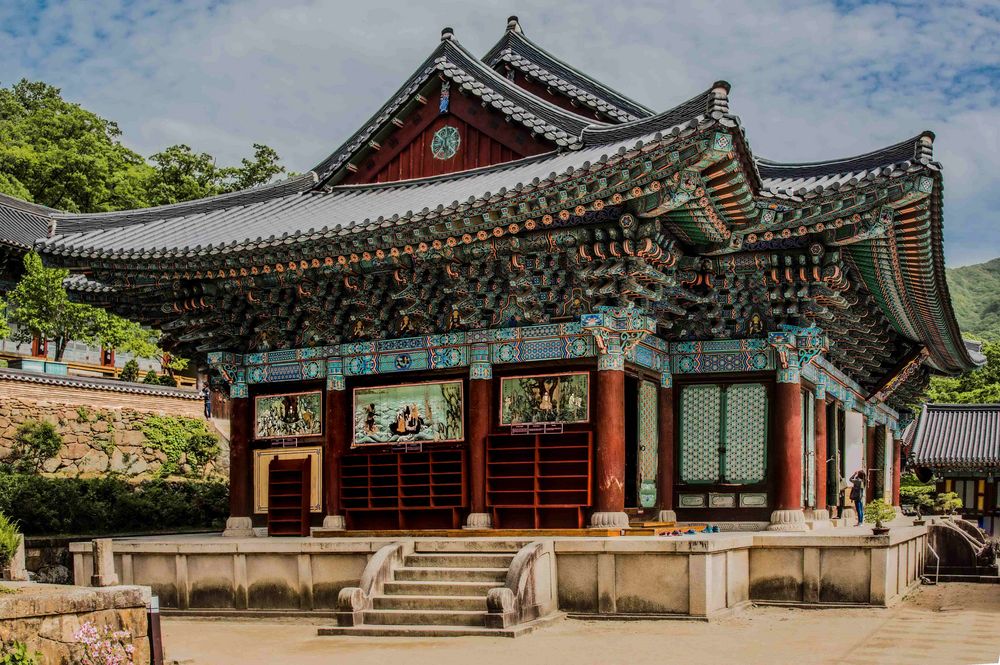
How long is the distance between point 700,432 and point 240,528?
8.54 m

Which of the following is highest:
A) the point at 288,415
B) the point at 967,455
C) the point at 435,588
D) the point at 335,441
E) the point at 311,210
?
the point at 311,210

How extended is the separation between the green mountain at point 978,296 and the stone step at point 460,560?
109633 millimetres

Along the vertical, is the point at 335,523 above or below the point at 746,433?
below

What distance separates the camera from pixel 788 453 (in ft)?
61.6

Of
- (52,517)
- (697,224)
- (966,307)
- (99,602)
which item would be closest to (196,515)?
(52,517)

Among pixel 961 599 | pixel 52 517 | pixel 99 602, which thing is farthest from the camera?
pixel 52 517

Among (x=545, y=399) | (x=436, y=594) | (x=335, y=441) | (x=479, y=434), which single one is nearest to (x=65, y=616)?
(x=436, y=594)

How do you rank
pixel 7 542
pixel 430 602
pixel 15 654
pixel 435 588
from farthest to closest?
pixel 435 588
pixel 430 602
pixel 7 542
pixel 15 654

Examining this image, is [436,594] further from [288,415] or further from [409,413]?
[288,415]

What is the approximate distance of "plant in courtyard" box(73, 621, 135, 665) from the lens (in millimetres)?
9883

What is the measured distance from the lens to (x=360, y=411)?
19922mm

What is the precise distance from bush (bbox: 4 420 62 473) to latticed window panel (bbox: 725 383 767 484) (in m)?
22.5

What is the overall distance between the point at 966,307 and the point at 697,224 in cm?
12817

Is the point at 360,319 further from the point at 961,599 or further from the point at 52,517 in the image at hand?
the point at 961,599
